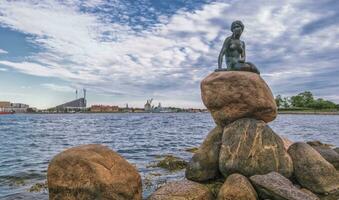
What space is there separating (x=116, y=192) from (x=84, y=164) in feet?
3.74

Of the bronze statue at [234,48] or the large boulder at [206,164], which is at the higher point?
the bronze statue at [234,48]

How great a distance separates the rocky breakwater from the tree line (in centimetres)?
17201

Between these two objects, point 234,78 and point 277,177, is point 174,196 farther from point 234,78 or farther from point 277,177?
point 234,78

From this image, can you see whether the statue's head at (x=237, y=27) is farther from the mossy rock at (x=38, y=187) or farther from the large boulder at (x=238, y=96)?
the mossy rock at (x=38, y=187)

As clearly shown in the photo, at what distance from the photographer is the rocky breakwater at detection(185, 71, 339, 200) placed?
1129cm

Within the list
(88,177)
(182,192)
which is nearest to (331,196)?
(182,192)

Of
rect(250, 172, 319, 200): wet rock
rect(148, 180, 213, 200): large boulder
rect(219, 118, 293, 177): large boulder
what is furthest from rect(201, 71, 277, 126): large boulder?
rect(148, 180, 213, 200): large boulder

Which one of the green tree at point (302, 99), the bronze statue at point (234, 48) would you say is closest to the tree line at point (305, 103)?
the green tree at point (302, 99)

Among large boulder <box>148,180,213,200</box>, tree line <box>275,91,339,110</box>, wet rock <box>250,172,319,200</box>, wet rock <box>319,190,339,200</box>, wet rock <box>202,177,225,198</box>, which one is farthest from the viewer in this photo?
tree line <box>275,91,339,110</box>

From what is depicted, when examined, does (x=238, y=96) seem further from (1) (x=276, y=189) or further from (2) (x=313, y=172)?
(1) (x=276, y=189)

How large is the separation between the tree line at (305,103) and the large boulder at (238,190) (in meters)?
175

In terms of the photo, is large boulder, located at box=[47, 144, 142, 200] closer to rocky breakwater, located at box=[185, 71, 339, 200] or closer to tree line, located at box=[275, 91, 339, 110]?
rocky breakwater, located at box=[185, 71, 339, 200]

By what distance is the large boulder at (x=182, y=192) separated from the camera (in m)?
9.99

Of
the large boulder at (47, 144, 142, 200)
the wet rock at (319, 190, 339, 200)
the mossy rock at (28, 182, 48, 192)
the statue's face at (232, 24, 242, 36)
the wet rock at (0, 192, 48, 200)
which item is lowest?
the wet rock at (0, 192, 48, 200)
